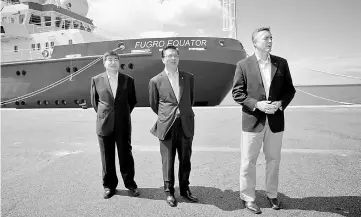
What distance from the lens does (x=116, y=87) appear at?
2986 mm

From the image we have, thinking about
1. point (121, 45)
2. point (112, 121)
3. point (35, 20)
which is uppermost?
point (35, 20)

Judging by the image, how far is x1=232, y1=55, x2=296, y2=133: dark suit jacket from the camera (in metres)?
2.47

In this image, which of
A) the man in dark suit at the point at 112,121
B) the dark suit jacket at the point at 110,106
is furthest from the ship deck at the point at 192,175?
the dark suit jacket at the point at 110,106

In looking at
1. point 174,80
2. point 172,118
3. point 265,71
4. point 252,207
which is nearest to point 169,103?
point 172,118

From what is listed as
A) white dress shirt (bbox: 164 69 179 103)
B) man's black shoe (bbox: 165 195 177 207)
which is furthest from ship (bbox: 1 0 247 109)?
man's black shoe (bbox: 165 195 177 207)

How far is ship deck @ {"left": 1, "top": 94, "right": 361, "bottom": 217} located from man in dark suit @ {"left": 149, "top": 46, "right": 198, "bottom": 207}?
9.6 inches

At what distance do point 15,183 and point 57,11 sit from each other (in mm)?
15334

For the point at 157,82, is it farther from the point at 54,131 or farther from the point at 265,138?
the point at 54,131

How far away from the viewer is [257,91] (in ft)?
8.16

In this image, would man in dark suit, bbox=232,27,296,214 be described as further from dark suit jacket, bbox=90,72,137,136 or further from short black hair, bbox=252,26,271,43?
dark suit jacket, bbox=90,72,137,136

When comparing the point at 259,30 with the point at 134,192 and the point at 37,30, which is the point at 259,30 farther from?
the point at 37,30

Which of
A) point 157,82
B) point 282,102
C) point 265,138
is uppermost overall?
point 157,82

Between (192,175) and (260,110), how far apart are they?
4.48 ft

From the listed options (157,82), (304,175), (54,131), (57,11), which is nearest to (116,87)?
(157,82)
